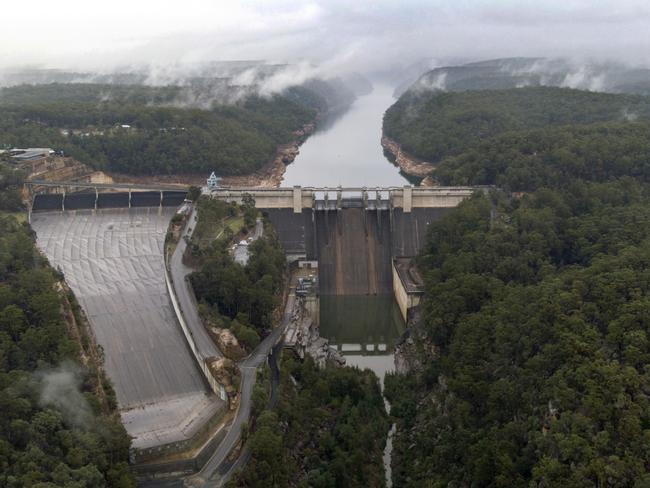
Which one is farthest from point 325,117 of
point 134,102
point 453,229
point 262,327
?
point 262,327

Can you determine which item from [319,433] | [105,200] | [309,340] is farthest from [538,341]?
[105,200]

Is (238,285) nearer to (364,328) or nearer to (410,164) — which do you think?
(364,328)

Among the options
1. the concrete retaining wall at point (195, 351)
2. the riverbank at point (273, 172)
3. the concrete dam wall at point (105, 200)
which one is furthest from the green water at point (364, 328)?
the riverbank at point (273, 172)

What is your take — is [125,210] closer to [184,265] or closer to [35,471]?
[184,265]

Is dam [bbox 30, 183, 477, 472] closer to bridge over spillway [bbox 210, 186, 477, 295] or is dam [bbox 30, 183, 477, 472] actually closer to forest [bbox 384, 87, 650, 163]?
bridge over spillway [bbox 210, 186, 477, 295]

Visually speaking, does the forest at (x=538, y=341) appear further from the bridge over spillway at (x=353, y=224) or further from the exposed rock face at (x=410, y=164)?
the exposed rock face at (x=410, y=164)

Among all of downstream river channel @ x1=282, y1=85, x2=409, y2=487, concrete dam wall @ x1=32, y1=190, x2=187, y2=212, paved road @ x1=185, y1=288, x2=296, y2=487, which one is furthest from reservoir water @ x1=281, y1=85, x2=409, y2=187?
paved road @ x1=185, y1=288, x2=296, y2=487
